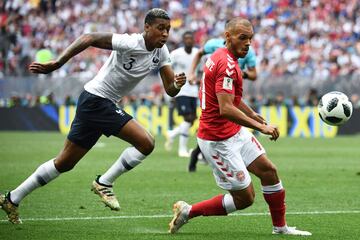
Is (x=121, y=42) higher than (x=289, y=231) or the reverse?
higher

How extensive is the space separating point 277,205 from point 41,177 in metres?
2.70

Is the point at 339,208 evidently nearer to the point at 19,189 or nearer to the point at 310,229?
the point at 310,229

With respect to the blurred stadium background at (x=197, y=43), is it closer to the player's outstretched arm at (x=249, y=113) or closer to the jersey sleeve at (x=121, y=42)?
the jersey sleeve at (x=121, y=42)

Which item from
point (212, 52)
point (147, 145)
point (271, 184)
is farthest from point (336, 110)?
point (212, 52)

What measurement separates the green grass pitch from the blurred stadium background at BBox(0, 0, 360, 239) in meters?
0.20

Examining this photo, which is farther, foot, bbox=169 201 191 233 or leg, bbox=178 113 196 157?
leg, bbox=178 113 196 157

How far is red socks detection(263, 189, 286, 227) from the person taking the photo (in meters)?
9.40

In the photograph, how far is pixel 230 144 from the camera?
9.25m

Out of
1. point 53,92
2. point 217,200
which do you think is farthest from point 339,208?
point 53,92

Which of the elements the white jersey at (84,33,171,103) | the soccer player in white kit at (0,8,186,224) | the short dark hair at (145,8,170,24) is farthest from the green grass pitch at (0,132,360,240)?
the short dark hair at (145,8,170,24)

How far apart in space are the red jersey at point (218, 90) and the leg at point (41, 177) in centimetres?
163

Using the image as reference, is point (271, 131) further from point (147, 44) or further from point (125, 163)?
point (125, 163)

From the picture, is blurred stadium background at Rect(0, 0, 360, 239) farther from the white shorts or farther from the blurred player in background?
the white shorts

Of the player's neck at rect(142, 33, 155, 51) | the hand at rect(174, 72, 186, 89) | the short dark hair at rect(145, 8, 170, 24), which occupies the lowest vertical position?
the hand at rect(174, 72, 186, 89)
